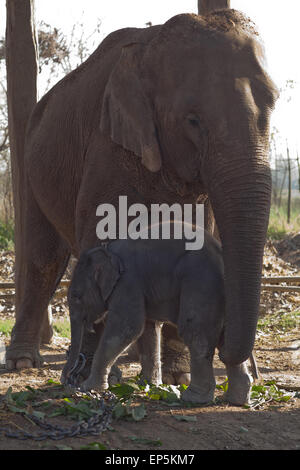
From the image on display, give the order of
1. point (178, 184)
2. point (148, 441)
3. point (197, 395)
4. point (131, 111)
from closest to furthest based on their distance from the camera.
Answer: point (148, 441)
point (197, 395)
point (131, 111)
point (178, 184)

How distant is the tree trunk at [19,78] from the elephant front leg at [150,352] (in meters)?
3.74

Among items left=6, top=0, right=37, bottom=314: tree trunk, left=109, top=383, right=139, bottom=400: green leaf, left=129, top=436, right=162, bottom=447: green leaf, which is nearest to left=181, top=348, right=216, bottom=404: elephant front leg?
left=109, top=383, right=139, bottom=400: green leaf

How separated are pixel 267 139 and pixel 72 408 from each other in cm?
222

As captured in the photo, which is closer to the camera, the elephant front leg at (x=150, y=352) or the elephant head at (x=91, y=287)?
the elephant head at (x=91, y=287)

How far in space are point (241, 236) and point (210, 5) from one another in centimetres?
448

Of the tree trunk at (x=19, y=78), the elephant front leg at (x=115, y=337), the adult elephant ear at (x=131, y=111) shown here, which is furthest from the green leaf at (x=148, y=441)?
the tree trunk at (x=19, y=78)

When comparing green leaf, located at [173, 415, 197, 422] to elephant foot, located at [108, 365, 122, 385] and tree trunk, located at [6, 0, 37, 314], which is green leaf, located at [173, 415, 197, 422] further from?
tree trunk, located at [6, 0, 37, 314]

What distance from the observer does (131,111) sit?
538 centimetres

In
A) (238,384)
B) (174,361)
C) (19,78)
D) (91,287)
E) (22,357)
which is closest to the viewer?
(238,384)

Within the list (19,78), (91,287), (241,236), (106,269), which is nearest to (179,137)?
(241,236)

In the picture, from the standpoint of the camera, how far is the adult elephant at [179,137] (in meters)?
4.71

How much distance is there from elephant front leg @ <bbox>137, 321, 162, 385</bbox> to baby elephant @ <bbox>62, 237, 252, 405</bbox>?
25 cm

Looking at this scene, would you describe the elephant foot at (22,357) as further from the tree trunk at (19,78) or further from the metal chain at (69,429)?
the metal chain at (69,429)

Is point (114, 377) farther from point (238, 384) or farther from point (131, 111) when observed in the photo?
point (131, 111)
